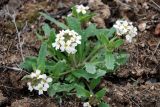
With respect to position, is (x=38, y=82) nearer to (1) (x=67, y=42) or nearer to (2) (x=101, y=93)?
(1) (x=67, y=42)

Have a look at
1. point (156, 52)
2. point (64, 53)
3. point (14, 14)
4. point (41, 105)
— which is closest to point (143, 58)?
point (156, 52)

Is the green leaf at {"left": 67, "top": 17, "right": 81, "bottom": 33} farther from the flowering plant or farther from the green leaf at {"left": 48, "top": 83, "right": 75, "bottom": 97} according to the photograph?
the green leaf at {"left": 48, "top": 83, "right": 75, "bottom": 97}

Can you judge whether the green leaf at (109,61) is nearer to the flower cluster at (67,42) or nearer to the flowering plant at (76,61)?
the flowering plant at (76,61)

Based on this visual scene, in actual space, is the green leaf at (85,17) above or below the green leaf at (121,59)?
above

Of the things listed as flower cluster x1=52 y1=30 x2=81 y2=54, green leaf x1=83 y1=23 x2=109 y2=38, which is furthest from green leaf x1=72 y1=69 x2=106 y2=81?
green leaf x1=83 y1=23 x2=109 y2=38

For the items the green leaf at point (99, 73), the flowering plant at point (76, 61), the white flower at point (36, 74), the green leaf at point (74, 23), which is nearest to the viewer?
the white flower at point (36, 74)

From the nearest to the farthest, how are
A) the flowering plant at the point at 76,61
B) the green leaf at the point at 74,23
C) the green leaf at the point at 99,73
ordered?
the flowering plant at the point at 76,61 < the green leaf at the point at 99,73 < the green leaf at the point at 74,23

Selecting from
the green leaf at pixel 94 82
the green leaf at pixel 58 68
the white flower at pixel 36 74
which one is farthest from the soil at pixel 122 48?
the white flower at pixel 36 74

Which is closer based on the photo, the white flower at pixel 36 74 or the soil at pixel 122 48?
the white flower at pixel 36 74

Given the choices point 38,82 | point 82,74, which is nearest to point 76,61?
point 82,74
